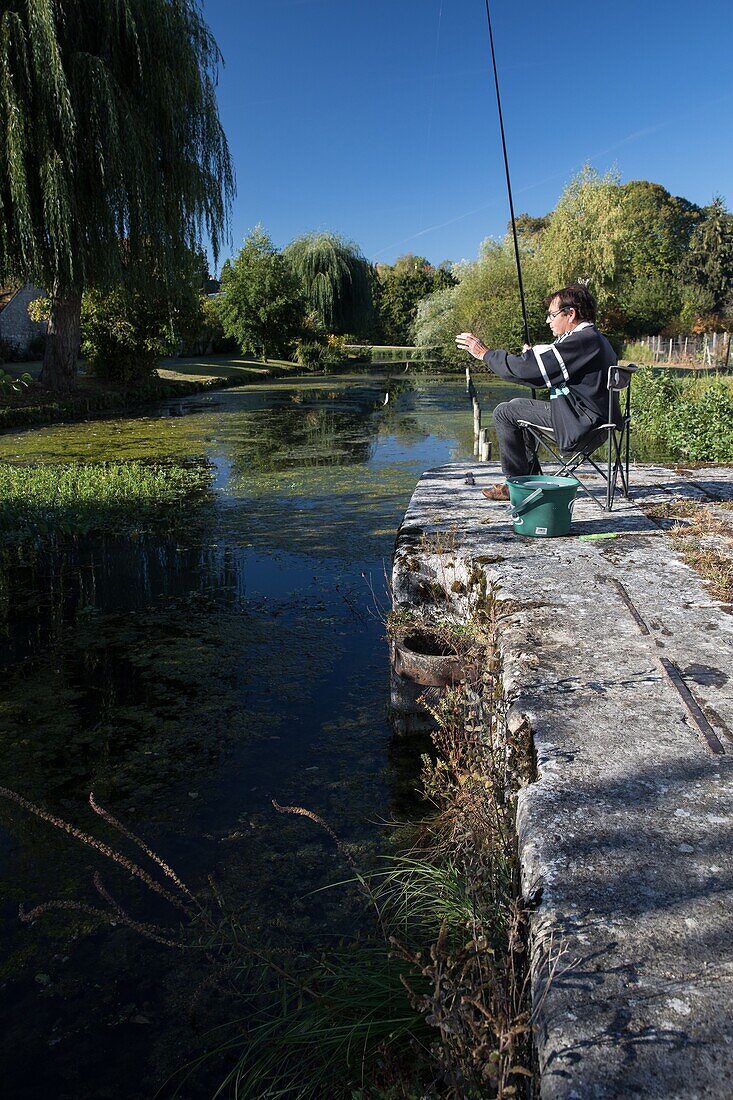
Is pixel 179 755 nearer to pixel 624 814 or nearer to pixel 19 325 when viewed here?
pixel 624 814

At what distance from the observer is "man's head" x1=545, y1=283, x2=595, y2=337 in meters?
4.95

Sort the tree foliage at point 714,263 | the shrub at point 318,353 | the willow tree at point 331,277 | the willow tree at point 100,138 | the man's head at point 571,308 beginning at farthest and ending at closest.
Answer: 1. the willow tree at point 331,277
2. the shrub at point 318,353
3. the tree foliage at point 714,263
4. the willow tree at point 100,138
5. the man's head at point 571,308

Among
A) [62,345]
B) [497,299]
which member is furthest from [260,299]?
[62,345]

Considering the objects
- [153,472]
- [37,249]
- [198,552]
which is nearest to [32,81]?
[37,249]

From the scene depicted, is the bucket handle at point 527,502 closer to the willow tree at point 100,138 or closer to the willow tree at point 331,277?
the willow tree at point 100,138

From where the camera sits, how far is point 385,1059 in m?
1.68

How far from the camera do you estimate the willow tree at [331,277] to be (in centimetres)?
4244

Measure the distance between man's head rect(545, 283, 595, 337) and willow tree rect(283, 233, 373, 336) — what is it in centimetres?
3783

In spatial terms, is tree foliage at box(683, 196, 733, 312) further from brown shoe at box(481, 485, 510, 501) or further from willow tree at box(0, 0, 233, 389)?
brown shoe at box(481, 485, 510, 501)

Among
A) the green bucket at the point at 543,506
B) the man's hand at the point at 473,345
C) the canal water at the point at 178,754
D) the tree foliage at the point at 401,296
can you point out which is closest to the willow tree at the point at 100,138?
the canal water at the point at 178,754

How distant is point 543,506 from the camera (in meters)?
4.61

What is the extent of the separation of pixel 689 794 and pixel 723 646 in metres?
1.15

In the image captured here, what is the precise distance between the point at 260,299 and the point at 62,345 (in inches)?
802

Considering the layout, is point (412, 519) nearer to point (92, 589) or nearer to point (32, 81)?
point (92, 589)
